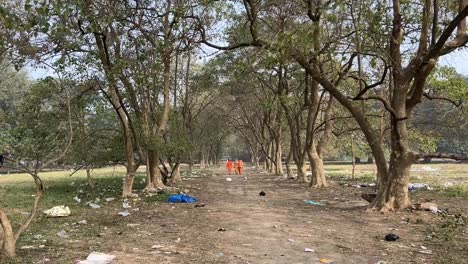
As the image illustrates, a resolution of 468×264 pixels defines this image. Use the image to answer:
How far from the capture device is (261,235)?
8.13 metres

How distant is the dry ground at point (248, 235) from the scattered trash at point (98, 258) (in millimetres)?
123

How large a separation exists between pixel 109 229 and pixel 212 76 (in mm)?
20205

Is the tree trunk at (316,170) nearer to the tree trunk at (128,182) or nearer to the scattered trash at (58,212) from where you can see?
the tree trunk at (128,182)

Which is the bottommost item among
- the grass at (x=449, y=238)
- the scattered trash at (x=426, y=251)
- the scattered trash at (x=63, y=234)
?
the scattered trash at (x=426, y=251)

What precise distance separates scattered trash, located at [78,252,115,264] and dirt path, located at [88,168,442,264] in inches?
5.7

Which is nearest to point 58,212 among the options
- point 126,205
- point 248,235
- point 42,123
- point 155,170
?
point 126,205

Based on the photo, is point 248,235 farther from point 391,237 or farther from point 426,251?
point 426,251

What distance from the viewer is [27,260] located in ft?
19.4

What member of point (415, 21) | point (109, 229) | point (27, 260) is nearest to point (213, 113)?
point (415, 21)

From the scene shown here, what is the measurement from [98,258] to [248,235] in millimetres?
2909

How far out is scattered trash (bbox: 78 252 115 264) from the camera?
594 cm

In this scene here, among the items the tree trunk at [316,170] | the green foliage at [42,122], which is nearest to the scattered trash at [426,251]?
the green foliage at [42,122]

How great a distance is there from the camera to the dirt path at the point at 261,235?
6.52m

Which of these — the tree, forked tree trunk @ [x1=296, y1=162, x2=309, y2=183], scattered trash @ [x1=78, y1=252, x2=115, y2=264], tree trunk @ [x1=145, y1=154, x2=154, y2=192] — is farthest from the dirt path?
forked tree trunk @ [x1=296, y1=162, x2=309, y2=183]
